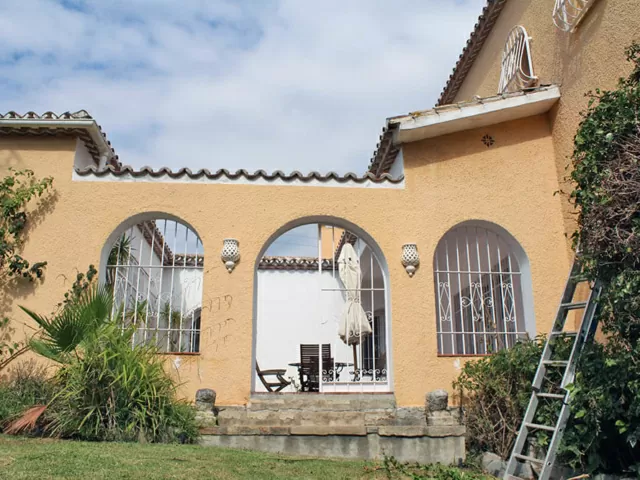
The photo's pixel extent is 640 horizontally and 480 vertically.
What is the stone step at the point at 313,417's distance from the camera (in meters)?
8.21

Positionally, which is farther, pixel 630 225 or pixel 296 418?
pixel 296 418

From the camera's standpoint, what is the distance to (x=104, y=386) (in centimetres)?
740

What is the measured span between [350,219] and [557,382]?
3.88 meters

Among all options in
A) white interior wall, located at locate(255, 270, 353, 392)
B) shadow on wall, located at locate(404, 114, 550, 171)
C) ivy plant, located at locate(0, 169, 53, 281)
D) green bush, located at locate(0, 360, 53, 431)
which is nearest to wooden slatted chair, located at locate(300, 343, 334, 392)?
shadow on wall, located at locate(404, 114, 550, 171)

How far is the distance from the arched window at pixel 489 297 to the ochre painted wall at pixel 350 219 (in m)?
0.28

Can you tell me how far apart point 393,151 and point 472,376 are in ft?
12.6

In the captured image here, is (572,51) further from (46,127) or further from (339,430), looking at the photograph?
(46,127)

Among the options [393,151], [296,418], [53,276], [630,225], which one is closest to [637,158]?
[630,225]

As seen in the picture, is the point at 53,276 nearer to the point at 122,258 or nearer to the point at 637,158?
the point at 122,258

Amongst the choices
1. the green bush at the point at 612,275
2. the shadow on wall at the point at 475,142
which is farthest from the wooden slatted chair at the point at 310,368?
the green bush at the point at 612,275

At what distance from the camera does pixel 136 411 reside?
7320mm

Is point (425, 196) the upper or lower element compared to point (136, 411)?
upper

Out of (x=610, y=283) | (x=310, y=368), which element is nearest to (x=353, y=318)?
(x=310, y=368)

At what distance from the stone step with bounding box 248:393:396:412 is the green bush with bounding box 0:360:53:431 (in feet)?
9.10
